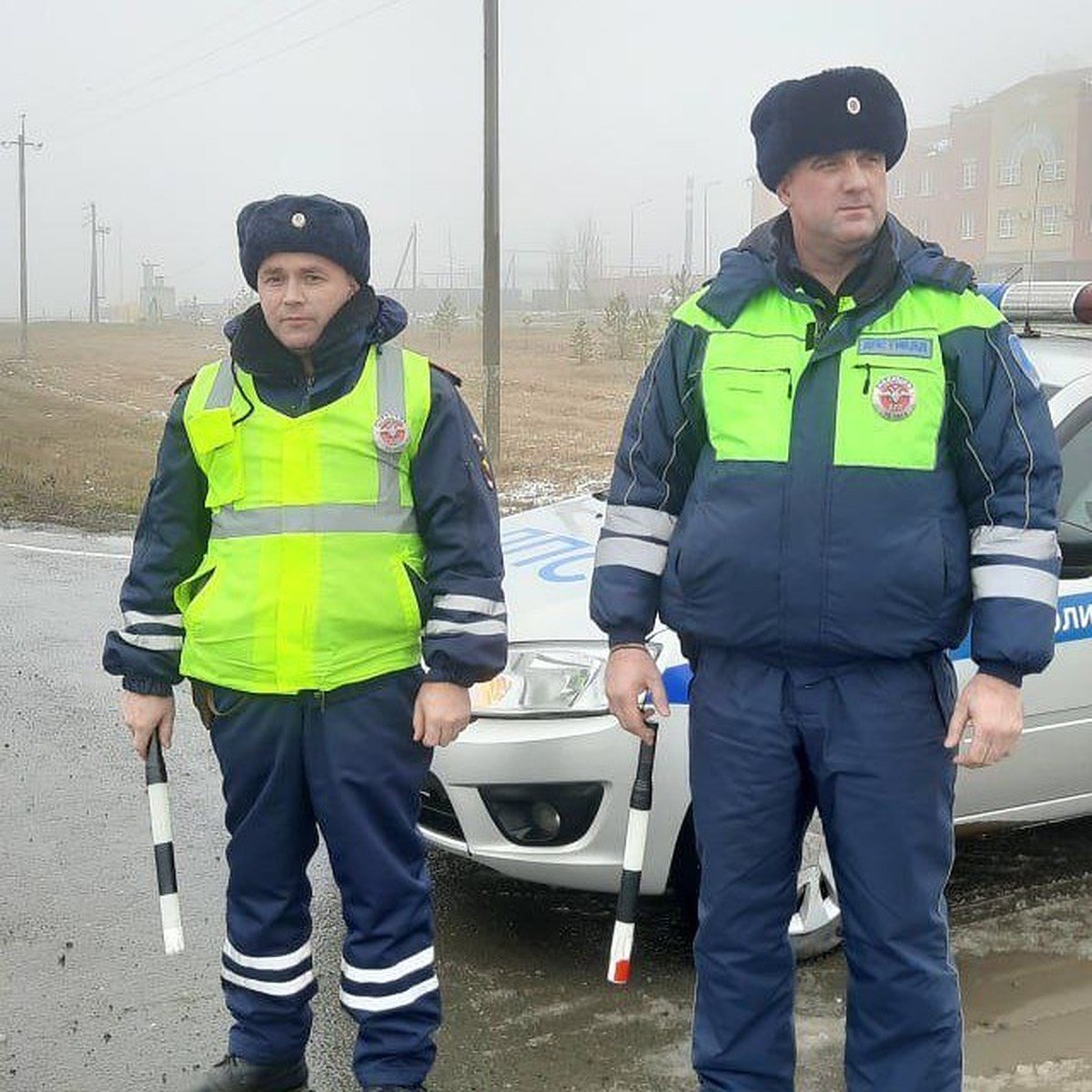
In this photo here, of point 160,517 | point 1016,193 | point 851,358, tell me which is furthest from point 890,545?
point 1016,193

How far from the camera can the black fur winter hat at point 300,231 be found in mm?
2764

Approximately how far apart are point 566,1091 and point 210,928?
129 centimetres

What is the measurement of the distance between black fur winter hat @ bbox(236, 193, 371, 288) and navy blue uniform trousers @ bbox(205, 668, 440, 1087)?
818 millimetres

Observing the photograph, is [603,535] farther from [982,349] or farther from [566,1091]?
[566,1091]

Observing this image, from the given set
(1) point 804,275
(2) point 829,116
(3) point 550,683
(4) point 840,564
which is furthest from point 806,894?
(2) point 829,116

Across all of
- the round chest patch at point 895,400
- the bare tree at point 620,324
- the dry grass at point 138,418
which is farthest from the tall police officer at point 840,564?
the bare tree at point 620,324

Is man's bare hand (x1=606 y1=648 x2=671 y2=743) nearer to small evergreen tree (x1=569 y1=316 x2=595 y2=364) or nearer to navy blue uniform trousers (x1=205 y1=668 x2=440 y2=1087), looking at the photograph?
navy blue uniform trousers (x1=205 y1=668 x2=440 y2=1087)

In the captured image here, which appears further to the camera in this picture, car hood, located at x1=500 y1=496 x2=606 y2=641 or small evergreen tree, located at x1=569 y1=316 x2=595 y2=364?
small evergreen tree, located at x1=569 y1=316 x2=595 y2=364

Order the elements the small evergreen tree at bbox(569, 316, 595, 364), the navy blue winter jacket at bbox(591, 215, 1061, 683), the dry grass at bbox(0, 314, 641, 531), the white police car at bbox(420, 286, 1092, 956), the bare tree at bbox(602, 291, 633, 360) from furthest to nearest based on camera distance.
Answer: the small evergreen tree at bbox(569, 316, 595, 364)
the bare tree at bbox(602, 291, 633, 360)
the dry grass at bbox(0, 314, 641, 531)
the white police car at bbox(420, 286, 1092, 956)
the navy blue winter jacket at bbox(591, 215, 1061, 683)

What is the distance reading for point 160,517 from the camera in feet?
9.53

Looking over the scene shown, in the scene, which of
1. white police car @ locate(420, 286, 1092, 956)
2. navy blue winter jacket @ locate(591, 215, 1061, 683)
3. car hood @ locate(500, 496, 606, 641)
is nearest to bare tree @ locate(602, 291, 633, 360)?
car hood @ locate(500, 496, 606, 641)

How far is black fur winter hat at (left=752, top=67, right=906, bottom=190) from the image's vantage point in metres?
2.40

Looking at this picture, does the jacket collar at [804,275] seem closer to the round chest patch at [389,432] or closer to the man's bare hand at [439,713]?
the round chest patch at [389,432]

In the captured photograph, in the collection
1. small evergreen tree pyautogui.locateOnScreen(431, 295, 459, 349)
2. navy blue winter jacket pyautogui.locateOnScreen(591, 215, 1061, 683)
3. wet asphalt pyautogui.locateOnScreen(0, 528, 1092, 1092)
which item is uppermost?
small evergreen tree pyautogui.locateOnScreen(431, 295, 459, 349)
